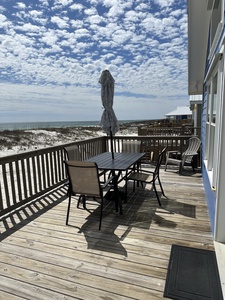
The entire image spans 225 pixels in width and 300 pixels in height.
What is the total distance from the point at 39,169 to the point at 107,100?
6.51 ft

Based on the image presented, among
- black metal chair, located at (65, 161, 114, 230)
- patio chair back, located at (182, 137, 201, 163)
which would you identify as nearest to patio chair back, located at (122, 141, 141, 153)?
patio chair back, located at (182, 137, 201, 163)

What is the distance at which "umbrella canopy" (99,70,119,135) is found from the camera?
434cm

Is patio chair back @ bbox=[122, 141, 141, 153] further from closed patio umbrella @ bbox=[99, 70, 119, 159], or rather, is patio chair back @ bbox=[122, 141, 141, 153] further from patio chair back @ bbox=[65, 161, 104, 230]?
patio chair back @ bbox=[65, 161, 104, 230]

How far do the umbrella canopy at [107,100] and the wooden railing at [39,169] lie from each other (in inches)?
43.4

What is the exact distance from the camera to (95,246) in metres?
2.41

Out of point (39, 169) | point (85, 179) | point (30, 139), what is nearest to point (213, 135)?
point (85, 179)

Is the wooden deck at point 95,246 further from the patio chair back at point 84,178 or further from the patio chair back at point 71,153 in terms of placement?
the patio chair back at point 71,153

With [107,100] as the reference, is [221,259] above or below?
below

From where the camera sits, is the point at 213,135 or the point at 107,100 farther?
the point at 107,100

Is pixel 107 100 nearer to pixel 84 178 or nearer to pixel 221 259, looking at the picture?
pixel 84 178

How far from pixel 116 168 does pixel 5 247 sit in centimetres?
174

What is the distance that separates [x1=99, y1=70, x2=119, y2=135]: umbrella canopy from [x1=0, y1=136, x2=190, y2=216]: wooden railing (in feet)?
3.62

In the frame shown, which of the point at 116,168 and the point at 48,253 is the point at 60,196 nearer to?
the point at 116,168

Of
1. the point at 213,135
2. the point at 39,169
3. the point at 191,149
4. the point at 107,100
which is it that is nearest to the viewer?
the point at 213,135
